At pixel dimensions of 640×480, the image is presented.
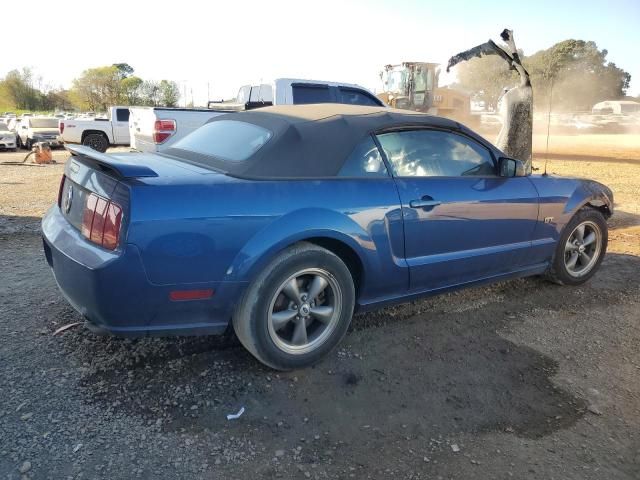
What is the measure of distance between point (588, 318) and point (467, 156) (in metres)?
1.61

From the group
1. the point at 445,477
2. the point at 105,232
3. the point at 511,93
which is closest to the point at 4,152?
the point at 511,93

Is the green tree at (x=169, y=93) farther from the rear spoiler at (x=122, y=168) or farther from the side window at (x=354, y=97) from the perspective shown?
the rear spoiler at (x=122, y=168)

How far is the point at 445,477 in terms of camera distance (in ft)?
7.41

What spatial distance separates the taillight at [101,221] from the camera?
2576mm

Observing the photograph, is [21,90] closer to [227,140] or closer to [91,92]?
[91,92]

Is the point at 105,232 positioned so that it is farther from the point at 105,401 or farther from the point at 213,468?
the point at 213,468

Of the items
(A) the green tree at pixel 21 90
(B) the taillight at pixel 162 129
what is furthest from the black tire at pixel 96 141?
(A) the green tree at pixel 21 90

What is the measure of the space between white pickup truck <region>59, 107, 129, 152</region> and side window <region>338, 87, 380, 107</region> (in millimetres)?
11189

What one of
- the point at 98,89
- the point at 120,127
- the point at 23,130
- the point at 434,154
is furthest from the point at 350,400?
the point at 98,89

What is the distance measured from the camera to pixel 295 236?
287 centimetres

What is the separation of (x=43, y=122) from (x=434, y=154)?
2338 cm

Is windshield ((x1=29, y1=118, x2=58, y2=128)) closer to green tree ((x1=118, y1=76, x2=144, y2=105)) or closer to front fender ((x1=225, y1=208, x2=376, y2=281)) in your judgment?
front fender ((x1=225, y1=208, x2=376, y2=281))

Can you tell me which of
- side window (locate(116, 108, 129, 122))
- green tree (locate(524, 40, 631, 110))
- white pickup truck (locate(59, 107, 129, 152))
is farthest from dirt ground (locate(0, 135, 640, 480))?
green tree (locate(524, 40, 631, 110))

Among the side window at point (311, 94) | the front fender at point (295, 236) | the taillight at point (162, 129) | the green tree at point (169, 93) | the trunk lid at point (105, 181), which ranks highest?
the green tree at point (169, 93)
